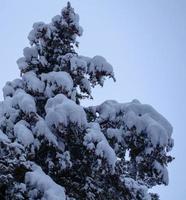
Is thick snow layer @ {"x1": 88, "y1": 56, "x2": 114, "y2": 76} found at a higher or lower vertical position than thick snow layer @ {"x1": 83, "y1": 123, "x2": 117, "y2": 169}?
higher

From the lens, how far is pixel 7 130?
A: 9641 mm

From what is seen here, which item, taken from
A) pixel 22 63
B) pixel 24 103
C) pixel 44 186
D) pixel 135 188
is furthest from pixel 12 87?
pixel 135 188

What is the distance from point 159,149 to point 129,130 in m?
0.88

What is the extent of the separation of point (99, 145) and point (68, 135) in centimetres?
82

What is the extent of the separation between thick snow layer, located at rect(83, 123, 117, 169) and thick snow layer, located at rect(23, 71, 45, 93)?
203cm

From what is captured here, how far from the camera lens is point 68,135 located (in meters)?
9.37

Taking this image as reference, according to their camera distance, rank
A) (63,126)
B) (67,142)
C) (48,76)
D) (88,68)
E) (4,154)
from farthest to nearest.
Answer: (88,68)
(48,76)
(67,142)
(63,126)
(4,154)

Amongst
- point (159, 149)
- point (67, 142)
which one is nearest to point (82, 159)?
point (67, 142)

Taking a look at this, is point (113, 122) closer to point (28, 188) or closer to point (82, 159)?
point (82, 159)

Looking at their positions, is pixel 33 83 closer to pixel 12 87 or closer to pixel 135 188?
pixel 12 87

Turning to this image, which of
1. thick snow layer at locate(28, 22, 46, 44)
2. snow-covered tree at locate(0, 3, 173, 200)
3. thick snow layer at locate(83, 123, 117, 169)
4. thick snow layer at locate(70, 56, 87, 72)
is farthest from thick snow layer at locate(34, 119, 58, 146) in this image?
thick snow layer at locate(28, 22, 46, 44)

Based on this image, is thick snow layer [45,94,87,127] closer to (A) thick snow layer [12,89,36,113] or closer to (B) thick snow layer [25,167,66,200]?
(A) thick snow layer [12,89,36,113]

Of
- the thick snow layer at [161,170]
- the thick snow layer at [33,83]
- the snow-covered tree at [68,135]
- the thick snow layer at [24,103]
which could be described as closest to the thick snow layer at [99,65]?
the snow-covered tree at [68,135]

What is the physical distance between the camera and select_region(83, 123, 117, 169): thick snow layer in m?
8.95
